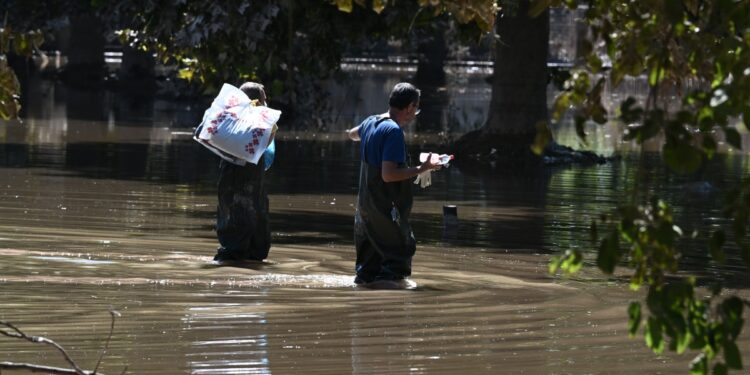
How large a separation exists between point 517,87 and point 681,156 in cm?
2202

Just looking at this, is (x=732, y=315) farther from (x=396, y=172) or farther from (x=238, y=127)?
(x=238, y=127)

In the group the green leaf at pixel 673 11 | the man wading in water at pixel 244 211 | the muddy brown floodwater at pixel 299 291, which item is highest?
the green leaf at pixel 673 11

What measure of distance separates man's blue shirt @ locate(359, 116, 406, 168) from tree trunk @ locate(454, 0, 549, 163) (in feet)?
50.3

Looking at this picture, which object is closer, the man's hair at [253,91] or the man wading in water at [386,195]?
the man wading in water at [386,195]

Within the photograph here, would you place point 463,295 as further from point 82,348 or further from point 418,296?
point 82,348

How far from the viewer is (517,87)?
2675cm

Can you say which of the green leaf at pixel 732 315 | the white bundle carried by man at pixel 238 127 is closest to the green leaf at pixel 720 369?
the green leaf at pixel 732 315

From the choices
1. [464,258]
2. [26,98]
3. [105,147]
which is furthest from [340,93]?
[464,258]

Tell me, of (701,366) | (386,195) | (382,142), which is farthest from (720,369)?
(386,195)

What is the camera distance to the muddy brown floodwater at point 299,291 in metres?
8.75

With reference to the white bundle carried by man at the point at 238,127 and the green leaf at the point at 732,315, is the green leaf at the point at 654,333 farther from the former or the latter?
the white bundle carried by man at the point at 238,127

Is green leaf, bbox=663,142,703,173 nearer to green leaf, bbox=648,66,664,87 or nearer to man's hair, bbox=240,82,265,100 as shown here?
green leaf, bbox=648,66,664,87

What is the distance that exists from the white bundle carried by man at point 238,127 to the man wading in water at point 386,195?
1.23m

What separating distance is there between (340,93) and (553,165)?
26.2 m
